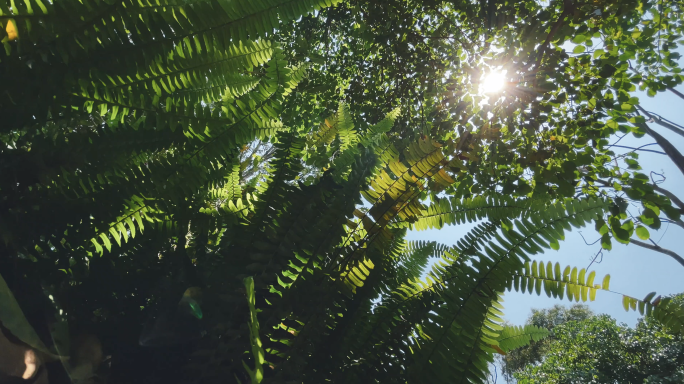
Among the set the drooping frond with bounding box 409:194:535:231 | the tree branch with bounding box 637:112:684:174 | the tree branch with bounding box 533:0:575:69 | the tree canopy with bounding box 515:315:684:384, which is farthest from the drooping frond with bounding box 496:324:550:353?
the tree canopy with bounding box 515:315:684:384

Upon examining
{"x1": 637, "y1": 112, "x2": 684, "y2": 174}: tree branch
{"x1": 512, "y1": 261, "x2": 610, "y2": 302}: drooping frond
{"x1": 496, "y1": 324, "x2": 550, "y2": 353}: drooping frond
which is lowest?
{"x1": 512, "y1": 261, "x2": 610, "y2": 302}: drooping frond

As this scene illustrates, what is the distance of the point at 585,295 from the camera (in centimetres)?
50

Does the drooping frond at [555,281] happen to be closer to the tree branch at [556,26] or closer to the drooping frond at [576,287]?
the drooping frond at [576,287]

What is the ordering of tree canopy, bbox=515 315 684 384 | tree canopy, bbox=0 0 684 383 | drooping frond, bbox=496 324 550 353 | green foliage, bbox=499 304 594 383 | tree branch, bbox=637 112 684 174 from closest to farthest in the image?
tree canopy, bbox=0 0 684 383, drooping frond, bbox=496 324 550 353, tree branch, bbox=637 112 684 174, tree canopy, bbox=515 315 684 384, green foliage, bbox=499 304 594 383

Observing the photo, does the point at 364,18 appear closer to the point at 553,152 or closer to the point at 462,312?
the point at 553,152

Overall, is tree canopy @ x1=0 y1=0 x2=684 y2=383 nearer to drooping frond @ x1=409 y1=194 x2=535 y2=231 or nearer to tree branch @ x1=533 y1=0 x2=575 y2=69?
drooping frond @ x1=409 y1=194 x2=535 y2=231

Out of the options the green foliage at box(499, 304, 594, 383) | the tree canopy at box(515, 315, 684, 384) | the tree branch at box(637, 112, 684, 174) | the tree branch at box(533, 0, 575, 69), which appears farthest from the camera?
the green foliage at box(499, 304, 594, 383)

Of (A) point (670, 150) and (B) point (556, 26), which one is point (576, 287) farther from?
(A) point (670, 150)

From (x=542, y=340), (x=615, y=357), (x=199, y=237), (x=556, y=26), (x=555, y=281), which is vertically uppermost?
(x=542, y=340)

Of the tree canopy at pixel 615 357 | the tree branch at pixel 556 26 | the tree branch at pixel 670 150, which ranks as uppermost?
the tree branch at pixel 670 150

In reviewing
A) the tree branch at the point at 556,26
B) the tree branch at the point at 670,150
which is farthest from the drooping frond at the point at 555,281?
the tree branch at the point at 670,150

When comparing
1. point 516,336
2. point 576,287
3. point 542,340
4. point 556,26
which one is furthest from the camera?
point 542,340

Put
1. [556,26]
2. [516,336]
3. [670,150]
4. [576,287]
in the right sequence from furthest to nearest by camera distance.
Answer: [670,150]
[556,26]
[516,336]
[576,287]

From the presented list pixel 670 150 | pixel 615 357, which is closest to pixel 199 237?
pixel 670 150
